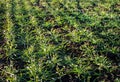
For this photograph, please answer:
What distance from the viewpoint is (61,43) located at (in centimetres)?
903

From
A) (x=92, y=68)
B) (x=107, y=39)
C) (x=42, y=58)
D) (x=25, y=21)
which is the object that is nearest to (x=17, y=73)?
(x=42, y=58)

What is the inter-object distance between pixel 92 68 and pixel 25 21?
494 cm

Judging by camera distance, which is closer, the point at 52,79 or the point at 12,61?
the point at 52,79

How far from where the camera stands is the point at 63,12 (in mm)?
12445

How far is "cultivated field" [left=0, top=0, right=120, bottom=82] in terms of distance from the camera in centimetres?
722

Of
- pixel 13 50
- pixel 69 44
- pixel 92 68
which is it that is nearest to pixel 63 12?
pixel 69 44

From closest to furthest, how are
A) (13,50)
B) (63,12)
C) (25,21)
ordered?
(13,50) < (25,21) < (63,12)

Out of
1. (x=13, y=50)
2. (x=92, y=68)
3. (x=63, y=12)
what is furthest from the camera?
(x=63, y=12)

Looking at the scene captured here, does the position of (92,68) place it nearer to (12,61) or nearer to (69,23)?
(12,61)

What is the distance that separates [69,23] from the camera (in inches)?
433

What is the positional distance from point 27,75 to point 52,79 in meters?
0.79

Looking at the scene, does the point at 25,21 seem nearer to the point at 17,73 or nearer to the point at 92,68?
the point at 17,73

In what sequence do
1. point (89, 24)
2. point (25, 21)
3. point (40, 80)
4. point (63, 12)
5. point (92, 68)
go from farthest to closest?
1. point (63, 12)
2. point (25, 21)
3. point (89, 24)
4. point (92, 68)
5. point (40, 80)

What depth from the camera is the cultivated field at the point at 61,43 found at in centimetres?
722
